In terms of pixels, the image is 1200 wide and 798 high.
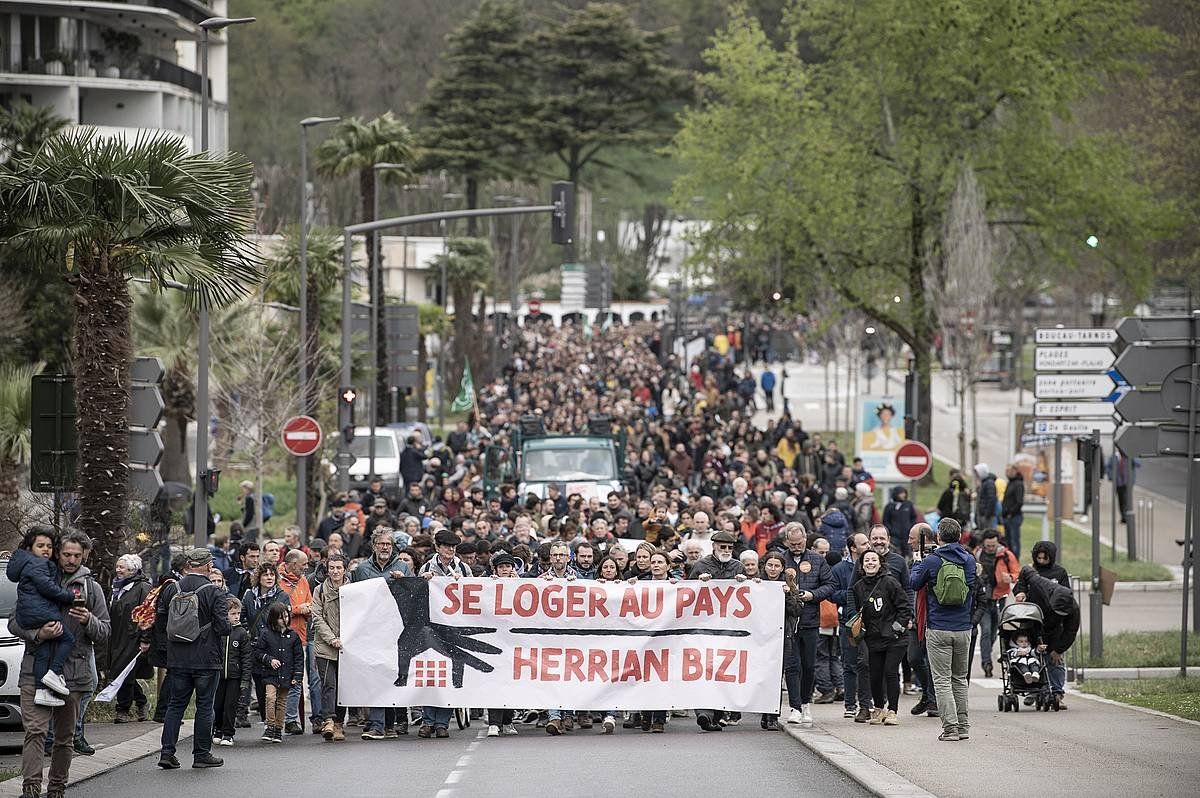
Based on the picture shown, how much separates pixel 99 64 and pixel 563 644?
54248 mm

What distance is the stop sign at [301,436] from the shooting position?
3031 centimetres

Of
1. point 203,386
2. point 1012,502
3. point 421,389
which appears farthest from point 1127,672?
point 421,389

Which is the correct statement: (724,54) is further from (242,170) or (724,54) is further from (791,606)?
(791,606)

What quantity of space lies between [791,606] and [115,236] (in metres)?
7.99

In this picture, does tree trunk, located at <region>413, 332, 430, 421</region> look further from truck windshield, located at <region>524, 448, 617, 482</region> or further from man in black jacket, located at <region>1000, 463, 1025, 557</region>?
man in black jacket, located at <region>1000, 463, 1025, 557</region>

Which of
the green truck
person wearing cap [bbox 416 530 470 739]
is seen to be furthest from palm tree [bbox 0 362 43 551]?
person wearing cap [bbox 416 530 470 739]

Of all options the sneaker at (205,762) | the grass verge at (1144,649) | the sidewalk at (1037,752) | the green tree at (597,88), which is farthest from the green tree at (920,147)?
the green tree at (597,88)

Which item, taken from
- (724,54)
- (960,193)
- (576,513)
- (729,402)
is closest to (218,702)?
(576,513)

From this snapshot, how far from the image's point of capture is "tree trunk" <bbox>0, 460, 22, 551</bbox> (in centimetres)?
2572

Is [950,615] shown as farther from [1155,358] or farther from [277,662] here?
[277,662]

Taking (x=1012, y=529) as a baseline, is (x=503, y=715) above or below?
A: below

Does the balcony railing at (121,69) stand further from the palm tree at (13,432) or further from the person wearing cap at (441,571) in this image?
the person wearing cap at (441,571)

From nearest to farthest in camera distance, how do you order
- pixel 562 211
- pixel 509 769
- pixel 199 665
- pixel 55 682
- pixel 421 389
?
pixel 55 682 < pixel 509 769 < pixel 199 665 < pixel 562 211 < pixel 421 389

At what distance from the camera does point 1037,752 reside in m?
14.3
